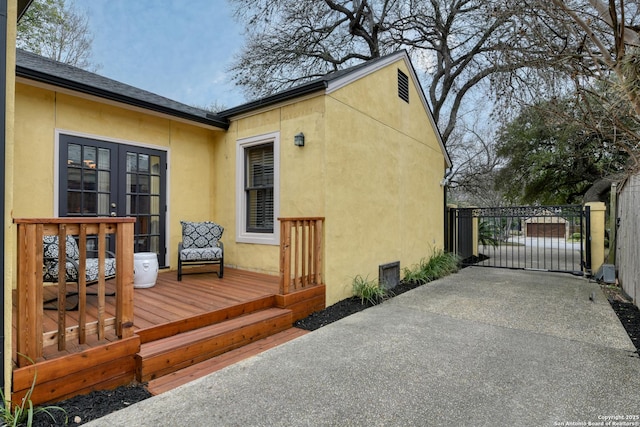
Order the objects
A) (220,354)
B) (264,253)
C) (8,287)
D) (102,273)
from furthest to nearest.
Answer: (264,253)
(220,354)
(102,273)
(8,287)

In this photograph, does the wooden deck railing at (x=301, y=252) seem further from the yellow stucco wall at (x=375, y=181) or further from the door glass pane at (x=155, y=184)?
the door glass pane at (x=155, y=184)

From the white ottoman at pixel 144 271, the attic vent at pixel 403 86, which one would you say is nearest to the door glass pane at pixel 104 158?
the white ottoman at pixel 144 271

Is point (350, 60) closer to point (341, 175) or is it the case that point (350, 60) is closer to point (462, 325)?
point (341, 175)

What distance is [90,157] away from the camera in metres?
4.73

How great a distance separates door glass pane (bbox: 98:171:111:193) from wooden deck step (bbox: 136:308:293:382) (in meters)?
2.91

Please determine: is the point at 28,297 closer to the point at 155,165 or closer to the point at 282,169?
the point at 282,169

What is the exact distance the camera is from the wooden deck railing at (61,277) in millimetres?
2184

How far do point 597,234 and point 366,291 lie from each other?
5.64 metres

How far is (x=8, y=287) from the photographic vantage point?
2039 millimetres

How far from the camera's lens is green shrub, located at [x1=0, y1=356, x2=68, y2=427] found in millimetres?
1977

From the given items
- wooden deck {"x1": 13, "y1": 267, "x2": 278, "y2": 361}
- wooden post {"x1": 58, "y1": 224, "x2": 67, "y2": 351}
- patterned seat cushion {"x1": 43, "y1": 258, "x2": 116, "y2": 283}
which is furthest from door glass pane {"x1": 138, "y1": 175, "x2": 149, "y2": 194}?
wooden post {"x1": 58, "y1": 224, "x2": 67, "y2": 351}

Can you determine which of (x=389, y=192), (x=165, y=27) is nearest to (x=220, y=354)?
(x=389, y=192)

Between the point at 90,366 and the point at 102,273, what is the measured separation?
667 millimetres

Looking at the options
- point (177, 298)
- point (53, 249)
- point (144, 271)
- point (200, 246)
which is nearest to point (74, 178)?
point (53, 249)
